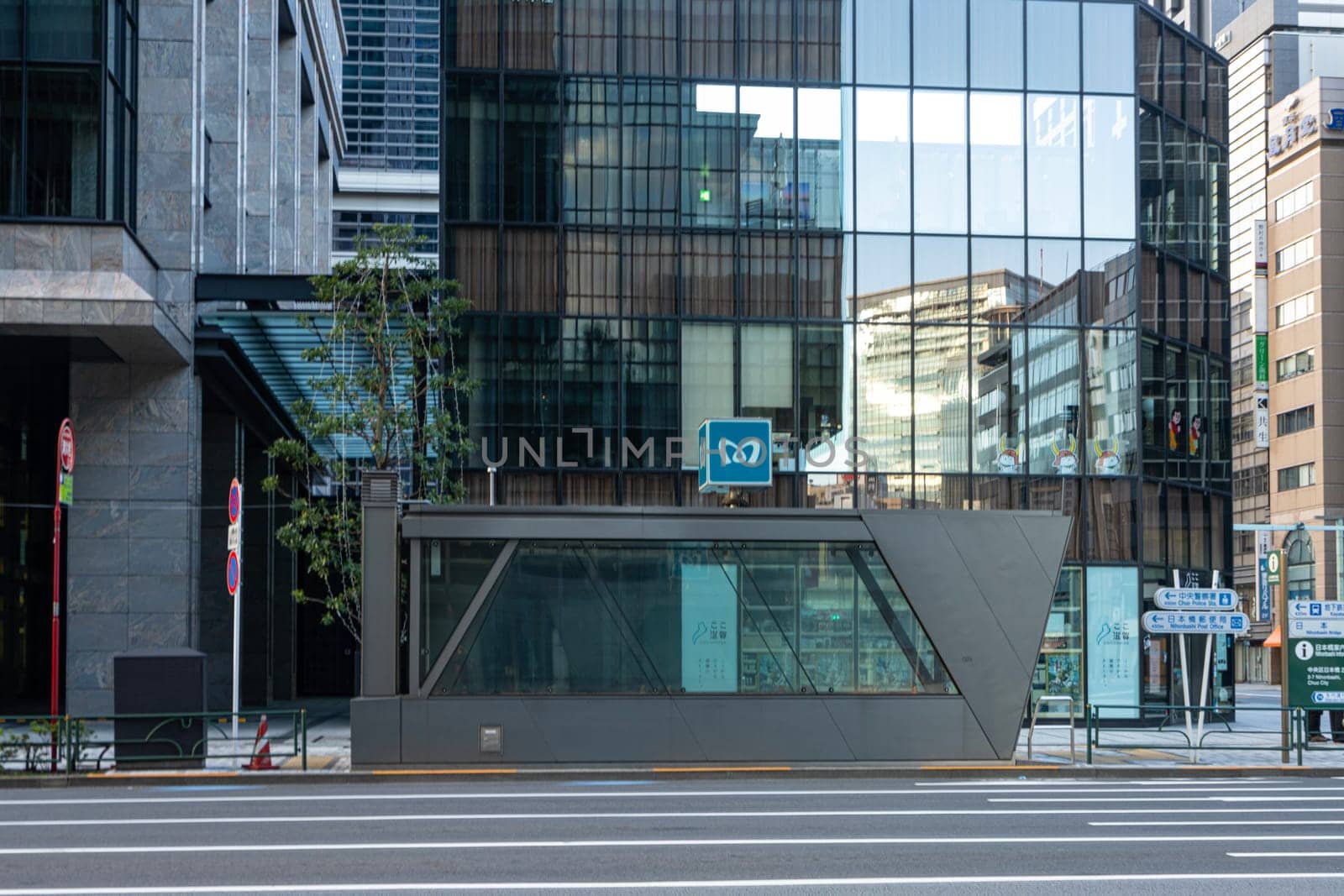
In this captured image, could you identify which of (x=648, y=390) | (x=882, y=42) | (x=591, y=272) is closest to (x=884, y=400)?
(x=648, y=390)

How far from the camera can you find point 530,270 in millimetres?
34125

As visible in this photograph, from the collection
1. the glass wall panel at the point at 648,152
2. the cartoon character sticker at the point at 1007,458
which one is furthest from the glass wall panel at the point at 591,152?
the cartoon character sticker at the point at 1007,458

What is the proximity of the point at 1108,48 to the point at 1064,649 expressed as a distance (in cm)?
1409

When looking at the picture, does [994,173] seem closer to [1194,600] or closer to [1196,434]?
[1196,434]

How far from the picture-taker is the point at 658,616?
2298 cm

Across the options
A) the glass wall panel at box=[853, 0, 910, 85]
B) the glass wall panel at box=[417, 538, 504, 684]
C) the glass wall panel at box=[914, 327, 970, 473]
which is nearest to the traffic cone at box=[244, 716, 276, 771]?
the glass wall panel at box=[417, 538, 504, 684]

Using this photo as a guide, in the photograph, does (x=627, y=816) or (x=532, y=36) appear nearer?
(x=627, y=816)

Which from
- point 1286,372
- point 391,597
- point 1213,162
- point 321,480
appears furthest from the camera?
point 1286,372

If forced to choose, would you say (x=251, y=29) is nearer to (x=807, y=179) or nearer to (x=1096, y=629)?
(x=807, y=179)

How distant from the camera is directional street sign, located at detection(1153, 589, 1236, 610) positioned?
82.1 ft

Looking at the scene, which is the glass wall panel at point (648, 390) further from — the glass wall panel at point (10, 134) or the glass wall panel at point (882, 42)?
the glass wall panel at point (10, 134)

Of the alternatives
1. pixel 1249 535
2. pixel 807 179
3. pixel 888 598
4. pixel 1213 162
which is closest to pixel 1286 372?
pixel 1249 535

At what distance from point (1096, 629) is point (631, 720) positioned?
16.1m

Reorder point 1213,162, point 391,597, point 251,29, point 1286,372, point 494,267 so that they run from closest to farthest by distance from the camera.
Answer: point 391,597 → point 494,267 → point 1213,162 → point 251,29 → point 1286,372
